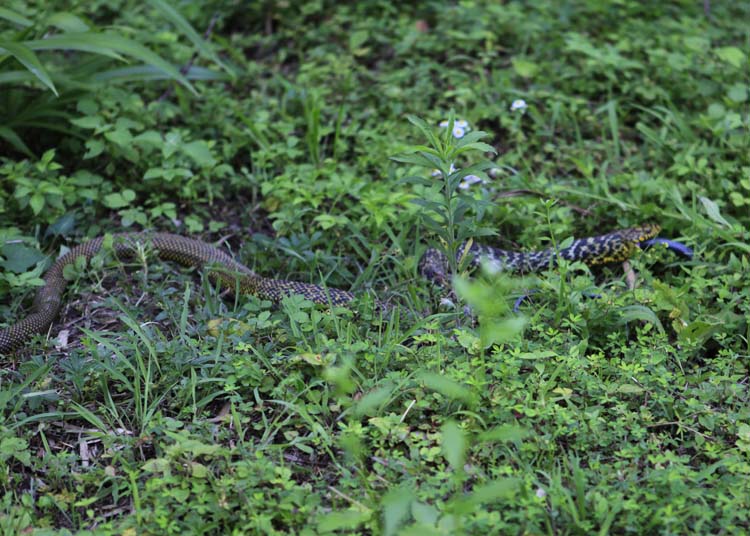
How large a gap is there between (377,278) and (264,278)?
0.80 meters

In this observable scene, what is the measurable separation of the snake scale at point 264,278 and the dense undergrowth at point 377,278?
5.5 inches

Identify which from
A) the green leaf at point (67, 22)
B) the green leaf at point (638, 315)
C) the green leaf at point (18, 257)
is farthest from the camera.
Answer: the green leaf at point (67, 22)

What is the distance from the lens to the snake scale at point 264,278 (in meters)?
5.47

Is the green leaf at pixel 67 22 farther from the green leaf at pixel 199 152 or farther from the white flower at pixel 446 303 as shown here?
the white flower at pixel 446 303

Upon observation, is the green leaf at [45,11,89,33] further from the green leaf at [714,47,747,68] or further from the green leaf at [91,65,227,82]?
the green leaf at [714,47,747,68]

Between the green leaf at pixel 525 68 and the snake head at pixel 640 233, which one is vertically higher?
the green leaf at pixel 525 68

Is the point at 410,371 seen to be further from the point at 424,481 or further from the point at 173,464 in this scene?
the point at 173,464

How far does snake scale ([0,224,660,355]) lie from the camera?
5473 millimetres

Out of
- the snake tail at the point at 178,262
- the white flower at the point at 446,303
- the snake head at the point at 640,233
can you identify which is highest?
the snake head at the point at 640,233

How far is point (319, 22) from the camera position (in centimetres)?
870

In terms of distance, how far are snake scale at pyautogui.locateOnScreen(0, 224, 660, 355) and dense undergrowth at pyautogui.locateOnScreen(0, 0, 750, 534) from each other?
0.14 meters

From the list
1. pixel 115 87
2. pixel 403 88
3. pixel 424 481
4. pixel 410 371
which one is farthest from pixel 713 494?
pixel 115 87

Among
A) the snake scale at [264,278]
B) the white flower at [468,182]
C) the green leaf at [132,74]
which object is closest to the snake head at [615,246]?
the snake scale at [264,278]

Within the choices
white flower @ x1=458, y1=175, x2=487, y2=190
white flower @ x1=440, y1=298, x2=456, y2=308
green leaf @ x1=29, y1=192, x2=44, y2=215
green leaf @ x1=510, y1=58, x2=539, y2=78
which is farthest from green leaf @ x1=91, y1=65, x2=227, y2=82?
white flower @ x1=440, y1=298, x2=456, y2=308
